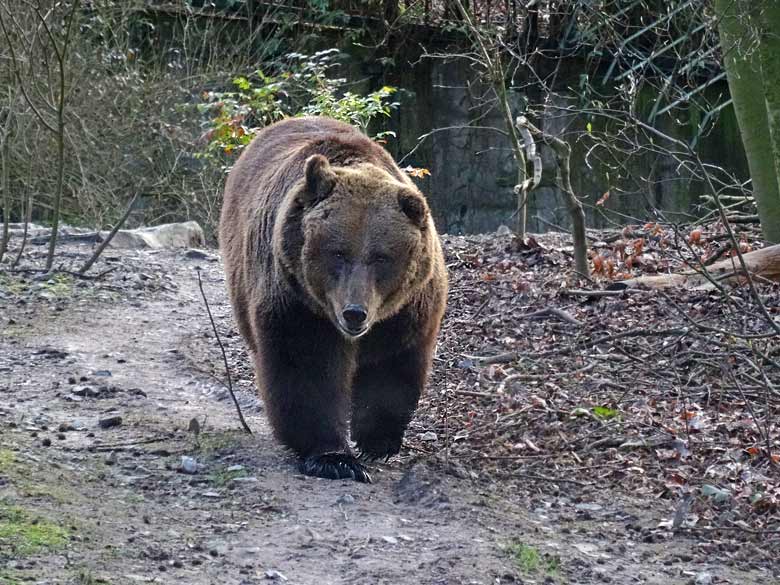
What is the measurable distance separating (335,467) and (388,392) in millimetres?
513

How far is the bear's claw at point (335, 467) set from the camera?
17.8 ft

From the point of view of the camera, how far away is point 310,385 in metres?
5.45

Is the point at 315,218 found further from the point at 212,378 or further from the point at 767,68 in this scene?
the point at 767,68

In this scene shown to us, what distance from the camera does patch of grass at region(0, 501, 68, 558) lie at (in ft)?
13.2

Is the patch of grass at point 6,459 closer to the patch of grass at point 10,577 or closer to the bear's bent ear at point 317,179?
the patch of grass at point 10,577

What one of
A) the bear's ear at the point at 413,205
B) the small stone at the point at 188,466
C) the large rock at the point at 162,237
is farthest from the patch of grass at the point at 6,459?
the large rock at the point at 162,237

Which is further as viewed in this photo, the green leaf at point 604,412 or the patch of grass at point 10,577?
the green leaf at point 604,412

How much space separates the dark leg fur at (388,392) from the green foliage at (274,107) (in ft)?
21.3

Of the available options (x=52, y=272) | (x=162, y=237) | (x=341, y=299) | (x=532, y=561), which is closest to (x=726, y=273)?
(x=341, y=299)

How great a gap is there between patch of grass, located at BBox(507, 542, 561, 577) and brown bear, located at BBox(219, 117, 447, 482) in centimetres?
112

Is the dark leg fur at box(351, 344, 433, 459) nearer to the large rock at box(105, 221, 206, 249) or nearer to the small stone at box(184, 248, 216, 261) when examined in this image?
the small stone at box(184, 248, 216, 261)

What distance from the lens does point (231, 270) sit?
6859 mm

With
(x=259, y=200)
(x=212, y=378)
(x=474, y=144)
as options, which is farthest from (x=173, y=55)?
(x=259, y=200)

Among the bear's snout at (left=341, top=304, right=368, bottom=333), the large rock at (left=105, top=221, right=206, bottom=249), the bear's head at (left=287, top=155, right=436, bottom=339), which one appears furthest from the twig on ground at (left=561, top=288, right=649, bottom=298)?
the large rock at (left=105, top=221, right=206, bottom=249)
